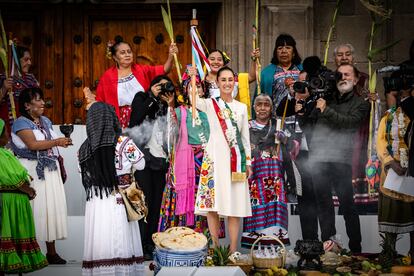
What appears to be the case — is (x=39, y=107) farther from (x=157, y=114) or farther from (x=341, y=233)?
(x=341, y=233)

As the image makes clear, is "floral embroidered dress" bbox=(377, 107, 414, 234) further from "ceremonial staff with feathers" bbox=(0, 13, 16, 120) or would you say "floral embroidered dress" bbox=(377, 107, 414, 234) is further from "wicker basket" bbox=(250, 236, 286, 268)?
"ceremonial staff with feathers" bbox=(0, 13, 16, 120)

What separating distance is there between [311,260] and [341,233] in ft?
4.23

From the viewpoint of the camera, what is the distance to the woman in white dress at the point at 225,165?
1396cm

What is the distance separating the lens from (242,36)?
16.7 metres

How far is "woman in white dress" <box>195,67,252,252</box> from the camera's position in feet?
45.8

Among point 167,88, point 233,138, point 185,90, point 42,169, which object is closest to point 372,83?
point 233,138

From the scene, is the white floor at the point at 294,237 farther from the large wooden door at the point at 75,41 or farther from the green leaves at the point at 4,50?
the large wooden door at the point at 75,41

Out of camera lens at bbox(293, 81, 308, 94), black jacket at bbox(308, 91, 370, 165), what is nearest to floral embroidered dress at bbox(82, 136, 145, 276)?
camera lens at bbox(293, 81, 308, 94)

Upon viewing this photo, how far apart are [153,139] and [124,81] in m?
0.79

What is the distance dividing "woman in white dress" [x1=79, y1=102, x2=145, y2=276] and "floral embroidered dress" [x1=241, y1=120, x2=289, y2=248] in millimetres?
1653

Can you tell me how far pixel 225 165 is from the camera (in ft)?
46.1

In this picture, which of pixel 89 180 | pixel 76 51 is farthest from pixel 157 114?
pixel 76 51

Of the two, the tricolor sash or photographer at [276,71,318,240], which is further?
photographer at [276,71,318,240]

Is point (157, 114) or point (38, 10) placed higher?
point (38, 10)
